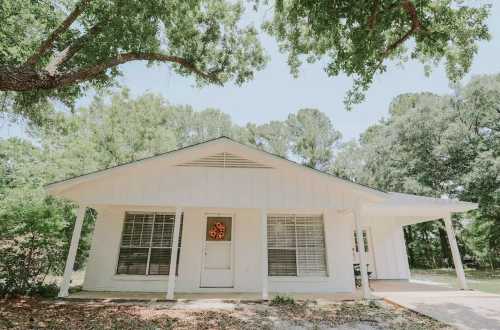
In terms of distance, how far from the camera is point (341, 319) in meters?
5.57

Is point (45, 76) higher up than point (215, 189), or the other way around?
point (45, 76)

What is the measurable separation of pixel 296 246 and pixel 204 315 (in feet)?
Result: 12.5

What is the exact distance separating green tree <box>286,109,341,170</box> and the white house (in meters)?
16.2

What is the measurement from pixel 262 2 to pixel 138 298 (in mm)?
9290

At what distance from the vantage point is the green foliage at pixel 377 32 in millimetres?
5938

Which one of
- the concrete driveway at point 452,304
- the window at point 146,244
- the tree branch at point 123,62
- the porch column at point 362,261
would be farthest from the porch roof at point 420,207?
the tree branch at point 123,62

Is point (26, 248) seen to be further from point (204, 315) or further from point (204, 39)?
point (204, 39)

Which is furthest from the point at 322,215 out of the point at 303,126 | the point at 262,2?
the point at 303,126

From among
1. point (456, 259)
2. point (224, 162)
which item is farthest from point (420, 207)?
point (224, 162)

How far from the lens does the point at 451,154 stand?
58.5 feet

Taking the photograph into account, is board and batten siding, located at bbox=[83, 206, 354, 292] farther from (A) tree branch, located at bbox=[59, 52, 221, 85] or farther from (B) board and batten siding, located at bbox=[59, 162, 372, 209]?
(A) tree branch, located at bbox=[59, 52, 221, 85]

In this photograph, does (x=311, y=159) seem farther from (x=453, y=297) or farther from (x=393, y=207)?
(x=453, y=297)

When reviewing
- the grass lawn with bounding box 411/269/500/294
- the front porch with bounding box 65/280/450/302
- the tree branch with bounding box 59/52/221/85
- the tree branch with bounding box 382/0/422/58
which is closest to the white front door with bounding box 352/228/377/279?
the grass lawn with bounding box 411/269/500/294

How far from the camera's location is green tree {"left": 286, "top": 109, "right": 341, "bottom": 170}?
2525 centimetres
